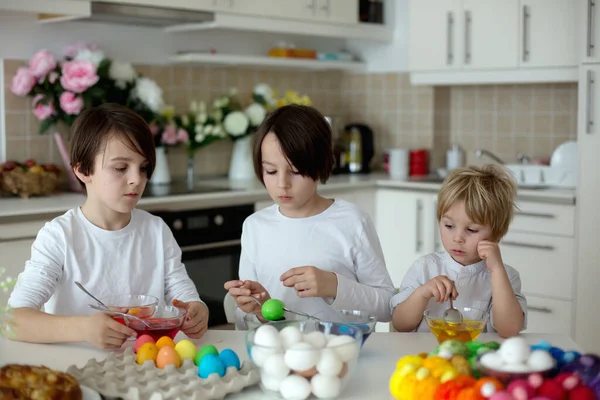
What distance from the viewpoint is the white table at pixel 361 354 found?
4.49 ft

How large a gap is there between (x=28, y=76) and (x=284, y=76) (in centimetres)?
159

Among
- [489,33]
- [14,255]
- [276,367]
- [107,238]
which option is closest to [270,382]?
[276,367]

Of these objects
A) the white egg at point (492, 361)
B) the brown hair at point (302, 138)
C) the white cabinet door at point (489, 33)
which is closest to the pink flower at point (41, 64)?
the brown hair at point (302, 138)

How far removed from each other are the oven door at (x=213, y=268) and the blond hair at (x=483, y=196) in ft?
5.52

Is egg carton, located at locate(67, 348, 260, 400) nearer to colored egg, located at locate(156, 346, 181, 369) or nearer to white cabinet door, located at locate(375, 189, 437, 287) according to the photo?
colored egg, located at locate(156, 346, 181, 369)

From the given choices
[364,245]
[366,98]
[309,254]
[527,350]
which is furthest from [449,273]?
[366,98]

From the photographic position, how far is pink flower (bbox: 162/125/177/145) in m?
3.89

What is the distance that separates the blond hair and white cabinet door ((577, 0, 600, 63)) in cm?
178

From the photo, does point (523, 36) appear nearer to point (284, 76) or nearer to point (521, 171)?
point (521, 171)

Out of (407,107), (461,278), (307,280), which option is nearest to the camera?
(307,280)

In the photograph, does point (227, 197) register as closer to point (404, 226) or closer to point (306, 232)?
point (404, 226)

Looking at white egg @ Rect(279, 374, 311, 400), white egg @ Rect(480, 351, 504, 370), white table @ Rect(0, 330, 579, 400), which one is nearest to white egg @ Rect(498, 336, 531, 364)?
white egg @ Rect(480, 351, 504, 370)

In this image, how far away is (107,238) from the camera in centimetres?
197

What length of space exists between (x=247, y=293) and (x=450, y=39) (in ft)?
9.42
